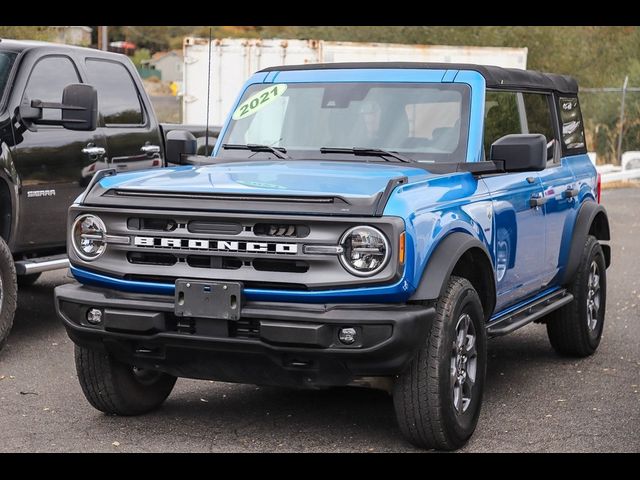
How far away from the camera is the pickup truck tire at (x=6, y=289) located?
780cm

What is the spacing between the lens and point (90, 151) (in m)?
8.89

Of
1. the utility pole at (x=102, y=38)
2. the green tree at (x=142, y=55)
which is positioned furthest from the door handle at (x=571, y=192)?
the green tree at (x=142, y=55)

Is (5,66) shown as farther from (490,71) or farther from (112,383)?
(490,71)

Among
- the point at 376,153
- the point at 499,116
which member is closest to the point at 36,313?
the point at 376,153

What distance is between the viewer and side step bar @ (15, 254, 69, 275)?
8258 millimetres

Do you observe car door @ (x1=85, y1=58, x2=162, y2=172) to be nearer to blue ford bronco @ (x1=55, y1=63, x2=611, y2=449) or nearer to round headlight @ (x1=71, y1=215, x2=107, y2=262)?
blue ford bronco @ (x1=55, y1=63, x2=611, y2=449)

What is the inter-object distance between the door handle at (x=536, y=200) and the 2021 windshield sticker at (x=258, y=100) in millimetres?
1664

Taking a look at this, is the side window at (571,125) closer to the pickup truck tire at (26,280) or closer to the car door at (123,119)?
the car door at (123,119)

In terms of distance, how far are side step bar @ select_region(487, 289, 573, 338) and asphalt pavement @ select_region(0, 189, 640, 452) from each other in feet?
1.57

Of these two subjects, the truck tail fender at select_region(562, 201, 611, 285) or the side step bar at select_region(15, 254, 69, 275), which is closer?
the truck tail fender at select_region(562, 201, 611, 285)

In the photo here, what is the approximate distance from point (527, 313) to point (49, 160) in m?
3.67

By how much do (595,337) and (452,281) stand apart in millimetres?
2961

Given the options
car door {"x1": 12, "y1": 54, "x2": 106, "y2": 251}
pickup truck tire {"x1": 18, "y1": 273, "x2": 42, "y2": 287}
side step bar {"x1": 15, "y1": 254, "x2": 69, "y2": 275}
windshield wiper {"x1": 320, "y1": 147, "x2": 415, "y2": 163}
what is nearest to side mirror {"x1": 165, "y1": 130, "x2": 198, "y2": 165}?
windshield wiper {"x1": 320, "y1": 147, "x2": 415, "y2": 163}

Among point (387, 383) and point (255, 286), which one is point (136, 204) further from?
point (387, 383)
